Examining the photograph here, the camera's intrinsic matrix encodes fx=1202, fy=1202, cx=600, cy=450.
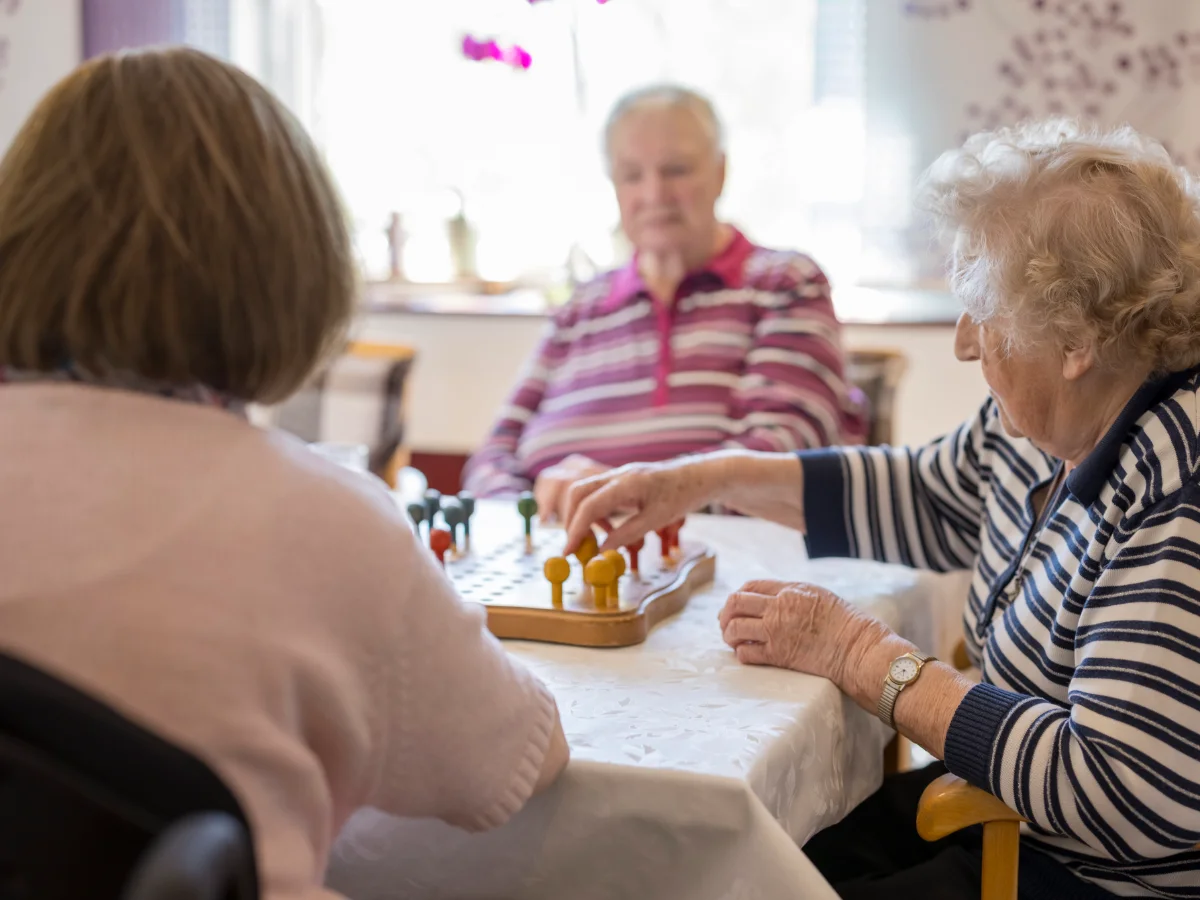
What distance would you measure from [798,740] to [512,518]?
28.5 inches

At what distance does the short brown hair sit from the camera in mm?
675

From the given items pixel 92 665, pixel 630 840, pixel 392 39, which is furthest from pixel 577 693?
pixel 392 39

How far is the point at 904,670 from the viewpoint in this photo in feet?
3.41

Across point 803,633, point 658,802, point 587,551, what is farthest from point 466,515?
point 658,802

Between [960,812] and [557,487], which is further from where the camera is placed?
[557,487]

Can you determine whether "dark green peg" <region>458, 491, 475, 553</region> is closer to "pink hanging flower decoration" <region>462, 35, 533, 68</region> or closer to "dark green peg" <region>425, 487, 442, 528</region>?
"dark green peg" <region>425, 487, 442, 528</region>

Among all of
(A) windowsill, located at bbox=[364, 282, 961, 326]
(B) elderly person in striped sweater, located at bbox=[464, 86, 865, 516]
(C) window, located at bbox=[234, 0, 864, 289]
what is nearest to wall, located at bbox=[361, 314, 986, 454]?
(A) windowsill, located at bbox=[364, 282, 961, 326]

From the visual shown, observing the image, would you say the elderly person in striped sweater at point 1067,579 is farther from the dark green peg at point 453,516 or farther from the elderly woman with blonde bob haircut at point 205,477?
the elderly woman with blonde bob haircut at point 205,477

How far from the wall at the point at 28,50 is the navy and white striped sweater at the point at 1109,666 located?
296cm

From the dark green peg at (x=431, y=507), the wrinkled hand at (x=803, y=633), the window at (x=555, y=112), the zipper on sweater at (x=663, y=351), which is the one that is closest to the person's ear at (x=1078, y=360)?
the wrinkled hand at (x=803, y=633)

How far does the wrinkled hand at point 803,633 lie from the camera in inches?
42.0

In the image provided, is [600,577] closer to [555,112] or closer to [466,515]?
[466,515]

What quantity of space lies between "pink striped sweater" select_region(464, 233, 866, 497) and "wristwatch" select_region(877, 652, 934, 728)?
32.1 inches

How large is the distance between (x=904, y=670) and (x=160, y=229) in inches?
27.6
